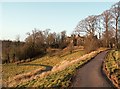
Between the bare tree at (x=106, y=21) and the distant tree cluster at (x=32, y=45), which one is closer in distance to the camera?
the bare tree at (x=106, y=21)

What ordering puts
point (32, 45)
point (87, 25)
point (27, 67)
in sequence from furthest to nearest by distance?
→ point (32, 45)
point (87, 25)
point (27, 67)

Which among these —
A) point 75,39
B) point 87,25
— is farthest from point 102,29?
point 75,39

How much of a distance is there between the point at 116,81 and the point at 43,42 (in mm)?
74821

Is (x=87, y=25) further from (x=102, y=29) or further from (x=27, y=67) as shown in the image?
(x=27, y=67)

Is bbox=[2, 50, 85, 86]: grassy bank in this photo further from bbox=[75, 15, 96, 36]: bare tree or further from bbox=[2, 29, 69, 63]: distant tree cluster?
bbox=[2, 29, 69, 63]: distant tree cluster

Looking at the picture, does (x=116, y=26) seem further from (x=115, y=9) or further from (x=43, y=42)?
(x=43, y=42)

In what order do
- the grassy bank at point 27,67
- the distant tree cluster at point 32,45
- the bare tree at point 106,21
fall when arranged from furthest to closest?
1. the distant tree cluster at point 32,45
2. the bare tree at point 106,21
3. the grassy bank at point 27,67

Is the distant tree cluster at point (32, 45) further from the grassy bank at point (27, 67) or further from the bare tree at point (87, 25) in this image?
the bare tree at point (87, 25)

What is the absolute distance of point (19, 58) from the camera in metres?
78.7

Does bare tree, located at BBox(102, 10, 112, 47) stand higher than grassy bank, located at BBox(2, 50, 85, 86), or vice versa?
bare tree, located at BBox(102, 10, 112, 47)

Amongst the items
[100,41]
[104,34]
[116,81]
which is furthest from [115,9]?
[116,81]

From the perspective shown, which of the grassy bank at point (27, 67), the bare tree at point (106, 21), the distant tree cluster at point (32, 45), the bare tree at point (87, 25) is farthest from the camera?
the distant tree cluster at point (32, 45)

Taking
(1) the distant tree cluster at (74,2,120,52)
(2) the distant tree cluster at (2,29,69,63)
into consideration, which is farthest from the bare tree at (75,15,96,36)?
(2) the distant tree cluster at (2,29,69,63)

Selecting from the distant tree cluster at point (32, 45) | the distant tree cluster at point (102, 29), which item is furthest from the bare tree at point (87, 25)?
the distant tree cluster at point (32, 45)
